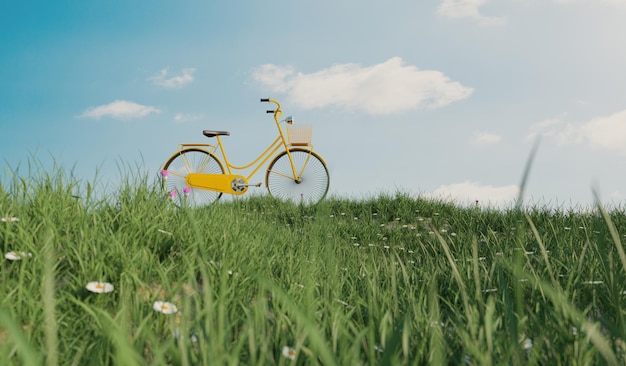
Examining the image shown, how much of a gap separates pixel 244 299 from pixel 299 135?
8168mm

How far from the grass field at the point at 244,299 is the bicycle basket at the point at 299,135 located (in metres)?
5.95

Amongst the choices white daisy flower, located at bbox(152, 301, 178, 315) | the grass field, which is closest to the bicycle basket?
the grass field

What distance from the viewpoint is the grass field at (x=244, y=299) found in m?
1.68

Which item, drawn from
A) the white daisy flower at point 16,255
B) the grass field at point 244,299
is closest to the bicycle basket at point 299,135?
the grass field at point 244,299

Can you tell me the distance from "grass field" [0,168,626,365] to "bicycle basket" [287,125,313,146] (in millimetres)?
5950

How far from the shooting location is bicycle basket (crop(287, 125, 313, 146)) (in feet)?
35.1

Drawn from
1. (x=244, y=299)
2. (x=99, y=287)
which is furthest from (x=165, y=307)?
(x=244, y=299)

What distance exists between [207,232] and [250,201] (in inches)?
252

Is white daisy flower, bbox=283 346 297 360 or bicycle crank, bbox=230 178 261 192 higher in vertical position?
bicycle crank, bbox=230 178 261 192

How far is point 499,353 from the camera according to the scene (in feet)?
6.36

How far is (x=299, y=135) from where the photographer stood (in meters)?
10.8

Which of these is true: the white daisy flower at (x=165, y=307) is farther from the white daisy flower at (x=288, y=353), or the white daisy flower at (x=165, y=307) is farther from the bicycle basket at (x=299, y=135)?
the bicycle basket at (x=299, y=135)

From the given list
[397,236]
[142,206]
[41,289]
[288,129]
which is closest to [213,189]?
[288,129]

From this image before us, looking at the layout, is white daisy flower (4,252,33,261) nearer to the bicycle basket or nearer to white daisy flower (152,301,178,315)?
white daisy flower (152,301,178,315)
